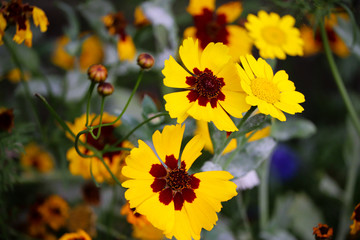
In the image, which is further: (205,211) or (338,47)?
(338,47)

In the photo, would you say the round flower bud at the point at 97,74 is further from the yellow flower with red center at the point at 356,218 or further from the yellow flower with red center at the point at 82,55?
the yellow flower with red center at the point at 82,55

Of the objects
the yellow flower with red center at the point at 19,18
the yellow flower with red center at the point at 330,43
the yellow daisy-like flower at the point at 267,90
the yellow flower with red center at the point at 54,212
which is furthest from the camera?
the yellow flower with red center at the point at 330,43

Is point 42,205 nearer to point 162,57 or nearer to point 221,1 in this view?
point 162,57

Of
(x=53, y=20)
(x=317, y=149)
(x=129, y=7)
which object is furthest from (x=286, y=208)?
(x=53, y=20)

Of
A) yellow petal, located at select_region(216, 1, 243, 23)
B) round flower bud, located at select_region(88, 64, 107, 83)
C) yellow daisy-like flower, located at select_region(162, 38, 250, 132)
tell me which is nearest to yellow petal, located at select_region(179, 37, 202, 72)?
yellow daisy-like flower, located at select_region(162, 38, 250, 132)

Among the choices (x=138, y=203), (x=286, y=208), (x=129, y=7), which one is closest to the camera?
(x=138, y=203)

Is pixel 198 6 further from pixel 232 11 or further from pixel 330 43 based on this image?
pixel 330 43

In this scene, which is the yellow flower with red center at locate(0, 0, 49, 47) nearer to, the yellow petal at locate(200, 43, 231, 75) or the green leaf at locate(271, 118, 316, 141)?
the yellow petal at locate(200, 43, 231, 75)

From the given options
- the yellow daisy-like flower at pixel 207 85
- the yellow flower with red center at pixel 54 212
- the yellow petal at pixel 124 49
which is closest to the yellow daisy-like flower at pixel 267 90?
the yellow daisy-like flower at pixel 207 85
